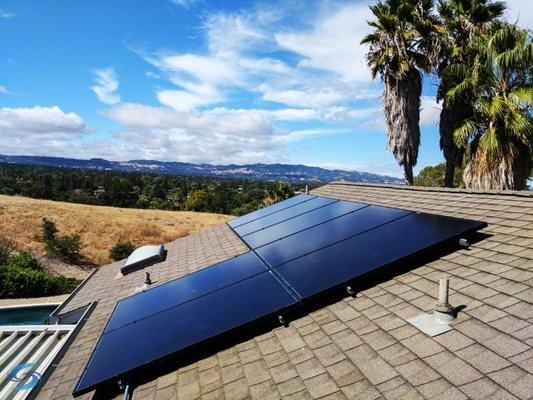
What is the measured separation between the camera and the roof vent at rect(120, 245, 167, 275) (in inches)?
503

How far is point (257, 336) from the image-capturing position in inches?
199

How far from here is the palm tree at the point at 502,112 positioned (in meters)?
11.8

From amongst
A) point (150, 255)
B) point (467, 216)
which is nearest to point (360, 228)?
point (467, 216)

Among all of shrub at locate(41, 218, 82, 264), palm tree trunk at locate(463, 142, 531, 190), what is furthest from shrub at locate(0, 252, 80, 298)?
palm tree trunk at locate(463, 142, 531, 190)

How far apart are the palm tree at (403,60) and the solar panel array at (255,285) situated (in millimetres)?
15061

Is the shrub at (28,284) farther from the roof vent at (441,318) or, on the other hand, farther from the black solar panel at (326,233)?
the roof vent at (441,318)

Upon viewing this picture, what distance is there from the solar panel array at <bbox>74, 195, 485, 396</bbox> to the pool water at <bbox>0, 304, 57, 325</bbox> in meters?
17.5

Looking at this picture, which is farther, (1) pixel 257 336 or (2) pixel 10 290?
(2) pixel 10 290

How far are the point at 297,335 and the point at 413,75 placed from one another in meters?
20.1

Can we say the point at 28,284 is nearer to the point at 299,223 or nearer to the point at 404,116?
the point at 299,223

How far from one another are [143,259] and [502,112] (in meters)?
12.9

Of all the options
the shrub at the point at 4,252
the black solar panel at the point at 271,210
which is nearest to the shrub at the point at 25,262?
the shrub at the point at 4,252

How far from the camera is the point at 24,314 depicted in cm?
2219

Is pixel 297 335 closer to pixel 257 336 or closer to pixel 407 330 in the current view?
pixel 257 336
